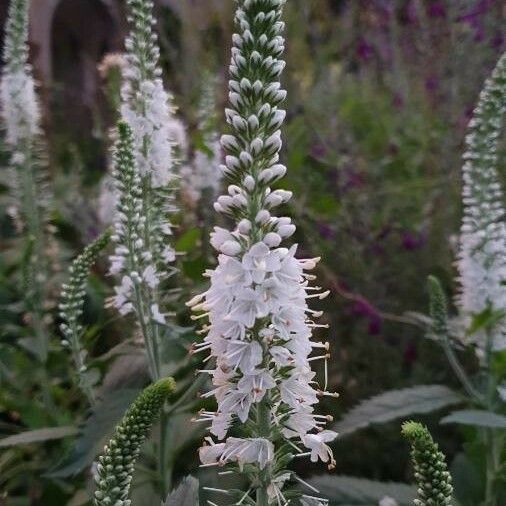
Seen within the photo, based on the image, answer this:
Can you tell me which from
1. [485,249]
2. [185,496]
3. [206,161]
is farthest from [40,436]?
[206,161]

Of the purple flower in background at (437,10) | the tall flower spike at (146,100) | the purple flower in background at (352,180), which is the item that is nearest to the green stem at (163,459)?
the tall flower spike at (146,100)

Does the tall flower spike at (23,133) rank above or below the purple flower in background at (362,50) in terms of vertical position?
below

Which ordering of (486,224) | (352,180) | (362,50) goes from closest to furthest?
(486,224) < (352,180) < (362,50)

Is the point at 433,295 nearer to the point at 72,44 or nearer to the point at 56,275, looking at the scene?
the point at 56,275

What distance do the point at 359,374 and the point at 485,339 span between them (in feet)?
3.46

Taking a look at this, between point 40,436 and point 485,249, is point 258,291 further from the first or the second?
point 485,249

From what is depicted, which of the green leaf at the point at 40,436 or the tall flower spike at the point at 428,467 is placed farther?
the green leaf at the point at 40,436

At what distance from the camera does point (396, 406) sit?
246cm

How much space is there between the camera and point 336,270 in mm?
4117

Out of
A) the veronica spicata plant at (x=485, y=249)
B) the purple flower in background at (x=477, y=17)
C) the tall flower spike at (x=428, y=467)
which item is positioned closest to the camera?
the tall flower spike at (x=428, y=467)

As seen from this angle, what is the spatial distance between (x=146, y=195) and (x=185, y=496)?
1124mm

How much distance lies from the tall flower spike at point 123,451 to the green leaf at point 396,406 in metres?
1.07

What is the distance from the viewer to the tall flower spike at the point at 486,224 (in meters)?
2.59

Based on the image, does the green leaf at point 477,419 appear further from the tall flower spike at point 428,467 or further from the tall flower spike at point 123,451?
the tall flower spike at point 123,451
